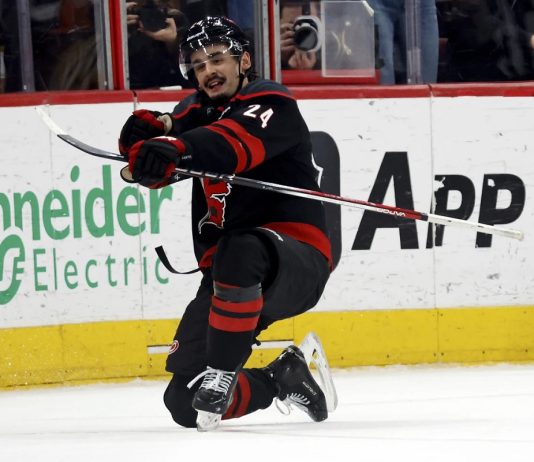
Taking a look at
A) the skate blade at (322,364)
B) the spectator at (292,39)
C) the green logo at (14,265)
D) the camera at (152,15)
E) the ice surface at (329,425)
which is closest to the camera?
the ice surface at (329,425)

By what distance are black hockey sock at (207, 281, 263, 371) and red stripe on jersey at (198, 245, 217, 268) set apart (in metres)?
0.25

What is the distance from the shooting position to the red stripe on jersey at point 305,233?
317 cm

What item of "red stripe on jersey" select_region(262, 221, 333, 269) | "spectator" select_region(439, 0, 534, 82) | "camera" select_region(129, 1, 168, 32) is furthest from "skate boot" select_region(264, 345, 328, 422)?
"spectator" select_region(439, 0, 534, 82)

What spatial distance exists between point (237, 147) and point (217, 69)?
30 cm

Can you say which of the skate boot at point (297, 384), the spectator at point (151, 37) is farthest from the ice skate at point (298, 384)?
the spectator at point (151, 37)

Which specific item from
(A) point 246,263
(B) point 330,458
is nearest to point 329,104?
(A) point 246,263

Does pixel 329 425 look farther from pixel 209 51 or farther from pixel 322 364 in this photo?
pixel 209 51

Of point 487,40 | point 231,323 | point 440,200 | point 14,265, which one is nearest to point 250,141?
point 231,323

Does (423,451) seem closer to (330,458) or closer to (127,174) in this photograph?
(330,458)

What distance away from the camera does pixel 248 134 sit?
118 inches

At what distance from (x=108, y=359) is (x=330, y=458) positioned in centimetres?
178

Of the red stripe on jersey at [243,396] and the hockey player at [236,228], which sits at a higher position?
the hockey player at [236,228]

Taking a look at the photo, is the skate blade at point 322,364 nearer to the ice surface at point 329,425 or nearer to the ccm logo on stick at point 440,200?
the ice surface at point 329,425

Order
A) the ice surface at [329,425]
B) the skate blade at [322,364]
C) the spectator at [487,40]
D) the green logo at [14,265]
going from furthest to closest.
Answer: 1. the spectator at [487,40]
2. the green logo at [14,265]
3. the skate blade at [322,364]
4. the ice surface at [329,425]
